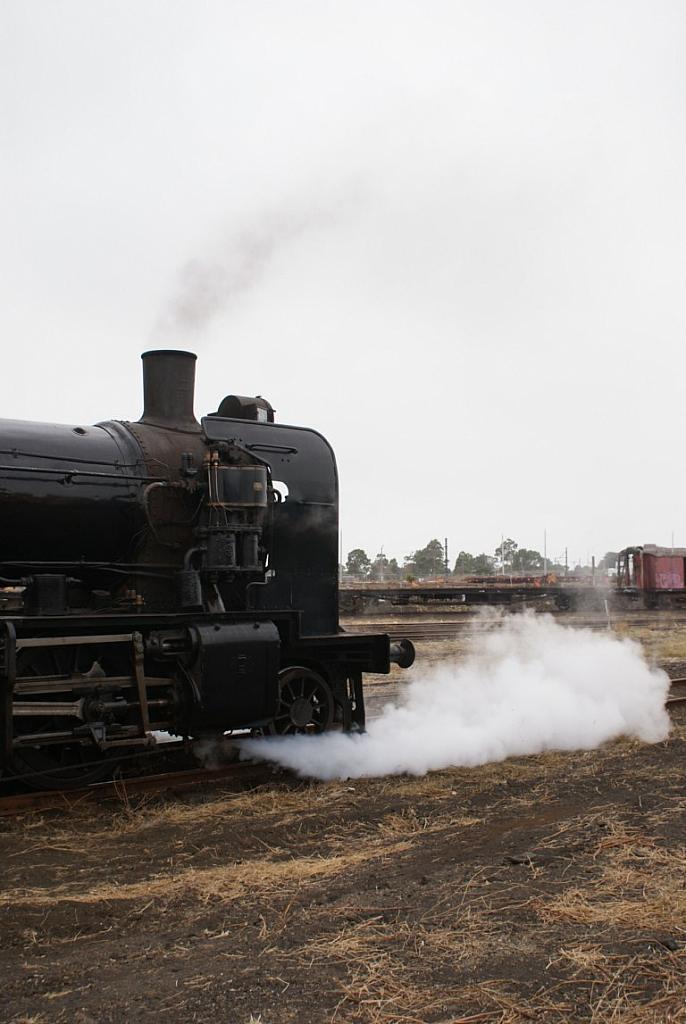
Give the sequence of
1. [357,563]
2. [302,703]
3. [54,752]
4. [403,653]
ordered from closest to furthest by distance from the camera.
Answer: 1. [54,752]
2. [302,703]
3. [403,653]
4. [357,563]

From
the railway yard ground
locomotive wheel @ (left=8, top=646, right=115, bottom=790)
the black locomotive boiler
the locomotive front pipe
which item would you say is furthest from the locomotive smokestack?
the railway yard ground

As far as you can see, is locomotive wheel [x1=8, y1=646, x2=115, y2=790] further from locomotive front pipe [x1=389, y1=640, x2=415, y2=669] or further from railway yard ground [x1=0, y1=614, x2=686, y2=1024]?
locomotive front pipe [x1=389, y1=640, x2=415, y2=669]

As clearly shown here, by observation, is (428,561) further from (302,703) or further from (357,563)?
(302,703)

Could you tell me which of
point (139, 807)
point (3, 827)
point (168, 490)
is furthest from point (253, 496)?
point (3, 827)

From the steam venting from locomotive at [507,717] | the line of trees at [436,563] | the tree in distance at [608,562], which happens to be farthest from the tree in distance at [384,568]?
the steam venting from locomotive at [507,717]

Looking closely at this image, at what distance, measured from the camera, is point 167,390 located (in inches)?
336

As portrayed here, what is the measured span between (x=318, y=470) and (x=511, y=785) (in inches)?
138

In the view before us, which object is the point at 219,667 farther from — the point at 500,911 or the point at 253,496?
the point at 500,911

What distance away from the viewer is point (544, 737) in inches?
376

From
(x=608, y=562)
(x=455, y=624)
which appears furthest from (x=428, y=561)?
(x=455, y=624)

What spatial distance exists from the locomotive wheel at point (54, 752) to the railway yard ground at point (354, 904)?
334mm

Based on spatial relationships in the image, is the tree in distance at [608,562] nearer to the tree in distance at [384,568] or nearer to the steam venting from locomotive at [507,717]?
the steam venting from locomotive at [507,717]

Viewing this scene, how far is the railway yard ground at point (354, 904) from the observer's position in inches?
151

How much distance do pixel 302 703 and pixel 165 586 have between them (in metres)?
1.71
